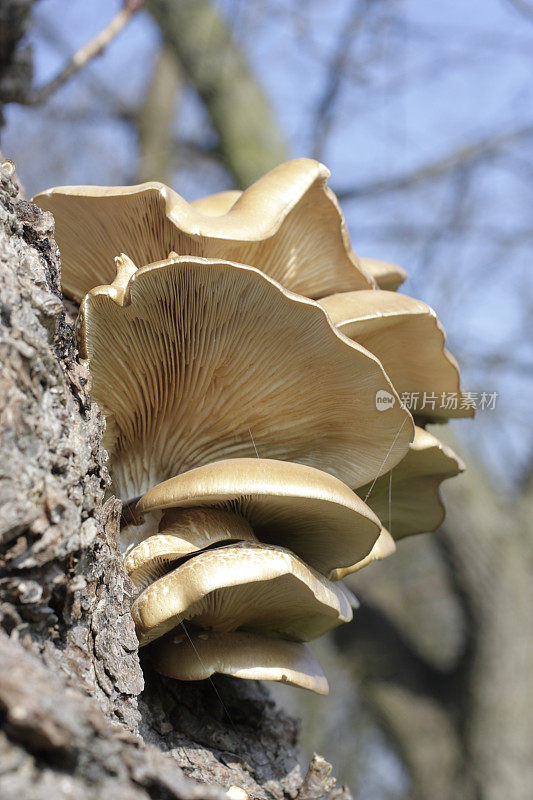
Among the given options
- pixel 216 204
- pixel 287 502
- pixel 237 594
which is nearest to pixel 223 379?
pixel 287 502

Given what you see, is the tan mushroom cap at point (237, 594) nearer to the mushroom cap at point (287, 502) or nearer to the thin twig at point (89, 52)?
the mushroom cap at point (287, 502)

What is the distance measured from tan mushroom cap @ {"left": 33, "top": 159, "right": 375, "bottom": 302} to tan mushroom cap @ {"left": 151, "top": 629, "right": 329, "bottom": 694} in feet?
2.79

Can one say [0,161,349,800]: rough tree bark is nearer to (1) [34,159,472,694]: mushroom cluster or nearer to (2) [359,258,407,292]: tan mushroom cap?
(1) [34,159,472,694]: mushroom cluster

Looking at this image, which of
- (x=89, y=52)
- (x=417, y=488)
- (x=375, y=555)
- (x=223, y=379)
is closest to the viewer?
(x=223, y=379)

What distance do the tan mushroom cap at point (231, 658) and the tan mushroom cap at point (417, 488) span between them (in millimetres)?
504

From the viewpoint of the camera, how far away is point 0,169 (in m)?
1.21

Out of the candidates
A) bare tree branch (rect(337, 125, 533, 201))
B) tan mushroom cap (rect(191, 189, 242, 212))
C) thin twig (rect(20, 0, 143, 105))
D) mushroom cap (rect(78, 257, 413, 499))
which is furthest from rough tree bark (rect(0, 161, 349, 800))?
bare tree branch (rect(337, 125, 533, 201))

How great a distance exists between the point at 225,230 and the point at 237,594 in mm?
760

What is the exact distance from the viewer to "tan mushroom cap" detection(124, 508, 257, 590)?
1.30 metres

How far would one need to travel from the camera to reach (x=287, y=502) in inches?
52.4

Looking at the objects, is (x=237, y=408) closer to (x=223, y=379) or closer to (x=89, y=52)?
(x=223, y=379)

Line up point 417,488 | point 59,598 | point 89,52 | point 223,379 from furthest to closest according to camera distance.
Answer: point 89,52 → point 417,488 → point 223,379 → point 59,598

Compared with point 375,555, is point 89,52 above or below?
above

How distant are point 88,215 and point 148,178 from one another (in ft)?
16.8
